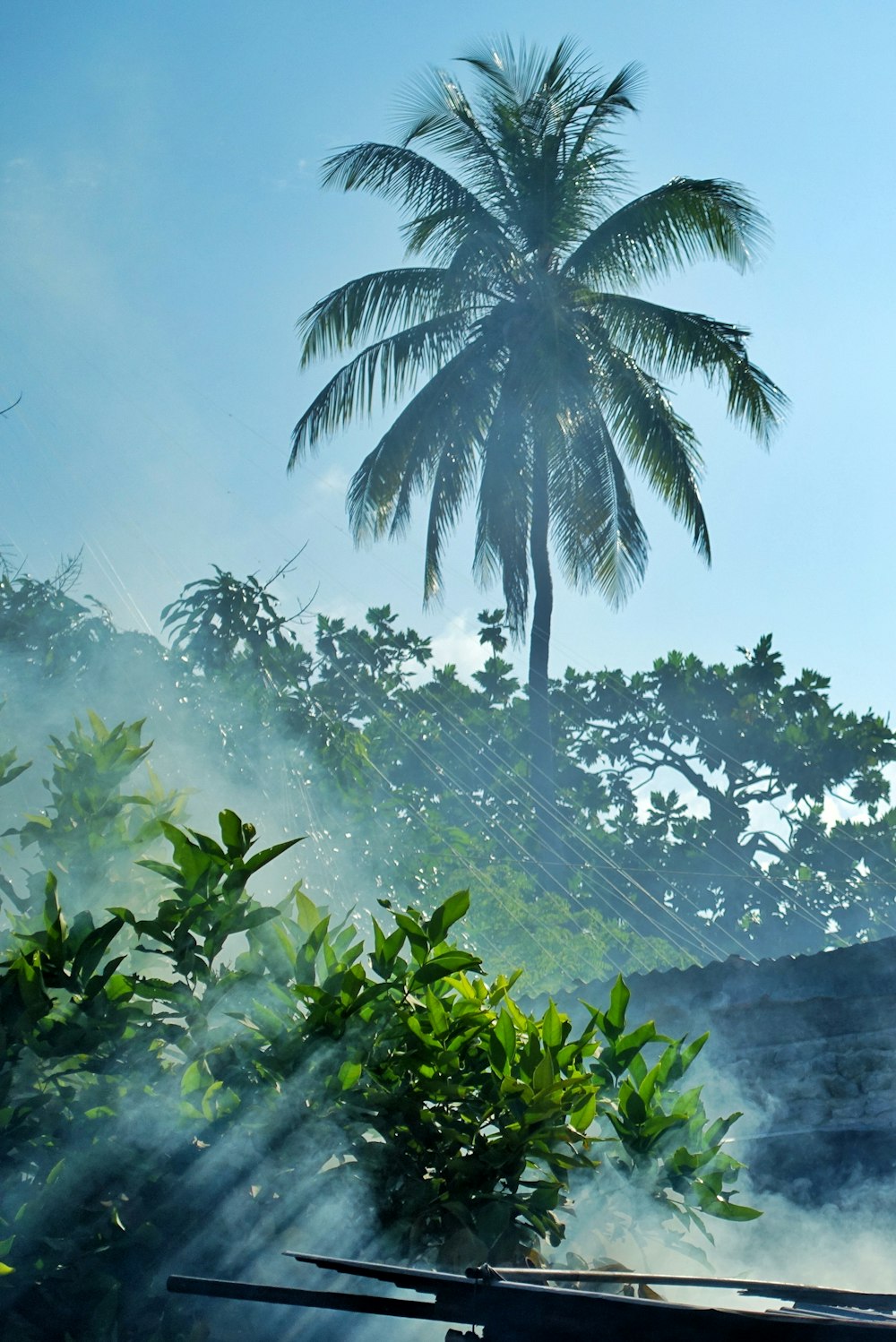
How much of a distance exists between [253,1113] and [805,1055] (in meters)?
3.12

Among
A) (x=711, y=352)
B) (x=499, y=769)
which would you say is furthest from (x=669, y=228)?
(x=499, y=769)

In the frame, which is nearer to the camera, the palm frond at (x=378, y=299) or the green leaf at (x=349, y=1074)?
the green leaf at (x=349, y=1074)

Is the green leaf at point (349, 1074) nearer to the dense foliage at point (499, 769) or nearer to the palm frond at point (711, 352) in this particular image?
the dense foliage at point (499, 769)

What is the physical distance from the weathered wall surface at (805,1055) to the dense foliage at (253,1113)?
2.27 meters

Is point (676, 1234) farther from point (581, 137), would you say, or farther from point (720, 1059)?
point (581, 137)

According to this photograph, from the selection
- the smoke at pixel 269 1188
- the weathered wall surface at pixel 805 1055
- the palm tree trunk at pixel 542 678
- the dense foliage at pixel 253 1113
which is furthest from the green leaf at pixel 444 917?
the palm tree trunk at pixel 542 678

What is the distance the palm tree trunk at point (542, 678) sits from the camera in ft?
43.9

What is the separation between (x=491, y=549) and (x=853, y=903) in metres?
9.64

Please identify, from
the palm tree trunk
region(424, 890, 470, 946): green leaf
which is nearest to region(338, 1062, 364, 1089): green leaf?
region(424, 890, 470, 946): green leaf

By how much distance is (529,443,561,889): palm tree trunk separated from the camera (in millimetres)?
13367

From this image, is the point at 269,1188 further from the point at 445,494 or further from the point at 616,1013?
the point at 445,494

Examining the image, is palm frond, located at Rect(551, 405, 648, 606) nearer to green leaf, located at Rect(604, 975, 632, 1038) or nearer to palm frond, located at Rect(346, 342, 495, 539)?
palm frond, located at Rect(346, 342, 495, 539)

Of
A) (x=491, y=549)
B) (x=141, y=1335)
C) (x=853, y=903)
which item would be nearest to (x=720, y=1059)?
(x=141, y=1335)

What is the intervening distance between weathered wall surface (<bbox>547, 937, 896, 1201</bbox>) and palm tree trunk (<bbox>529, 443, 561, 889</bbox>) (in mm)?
8427
